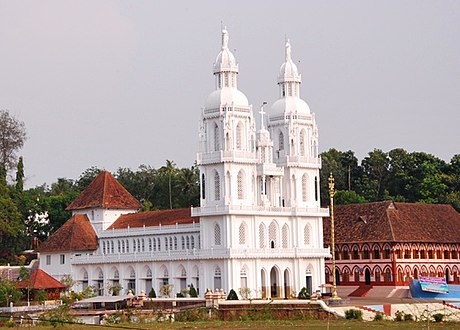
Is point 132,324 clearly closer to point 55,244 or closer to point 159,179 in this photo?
point 55,244

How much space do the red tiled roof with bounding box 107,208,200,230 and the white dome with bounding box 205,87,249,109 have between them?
7.91 m

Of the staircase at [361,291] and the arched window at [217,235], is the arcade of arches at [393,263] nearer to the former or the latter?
the staircase at [361,291]

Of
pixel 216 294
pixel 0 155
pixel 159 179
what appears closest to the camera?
pixel 216 294

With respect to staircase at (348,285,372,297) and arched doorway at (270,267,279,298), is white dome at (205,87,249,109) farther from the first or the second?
staircase at (348,285,372,297)

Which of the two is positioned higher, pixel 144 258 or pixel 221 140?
pixel 221 140

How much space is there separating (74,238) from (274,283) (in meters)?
16.2

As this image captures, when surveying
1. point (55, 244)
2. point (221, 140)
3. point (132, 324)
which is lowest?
point (132, 324)

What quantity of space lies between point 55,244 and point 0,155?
15.8 metres

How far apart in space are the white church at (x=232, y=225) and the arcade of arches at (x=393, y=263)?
5102 millimetres

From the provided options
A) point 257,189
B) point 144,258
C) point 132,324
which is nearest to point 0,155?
point 144,258

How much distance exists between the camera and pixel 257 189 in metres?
79.0

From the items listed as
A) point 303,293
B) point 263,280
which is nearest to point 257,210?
point 263,280

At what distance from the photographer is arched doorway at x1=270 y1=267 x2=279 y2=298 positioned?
259ft

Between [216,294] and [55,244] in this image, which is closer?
[216,294]
